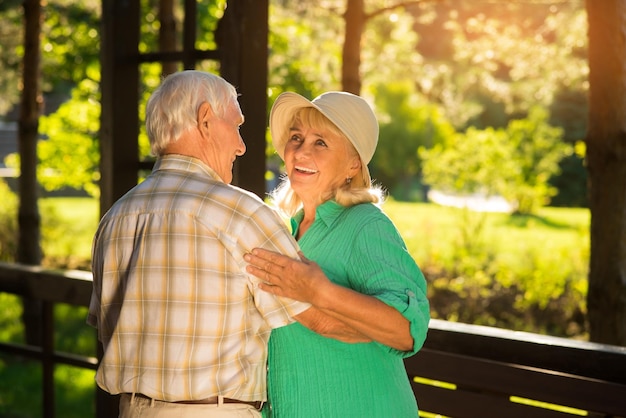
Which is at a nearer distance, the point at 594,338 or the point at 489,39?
the point at 594,338

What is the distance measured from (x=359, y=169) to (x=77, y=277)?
188 cm

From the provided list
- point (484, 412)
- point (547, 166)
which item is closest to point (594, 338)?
point (484, 412)

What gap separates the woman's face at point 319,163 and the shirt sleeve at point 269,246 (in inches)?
18.4

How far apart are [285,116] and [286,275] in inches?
28.4

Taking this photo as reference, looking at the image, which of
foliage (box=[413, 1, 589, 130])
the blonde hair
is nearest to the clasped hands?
the blonde hair

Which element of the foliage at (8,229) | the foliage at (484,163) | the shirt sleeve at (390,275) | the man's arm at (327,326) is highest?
the shirt sleeve at (390,275)

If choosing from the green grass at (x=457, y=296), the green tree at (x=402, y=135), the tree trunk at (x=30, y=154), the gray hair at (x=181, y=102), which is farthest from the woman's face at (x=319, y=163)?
the green tree at (x=402, y=135)

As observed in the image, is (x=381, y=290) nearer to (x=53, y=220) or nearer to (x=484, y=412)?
(x=484, y=412)

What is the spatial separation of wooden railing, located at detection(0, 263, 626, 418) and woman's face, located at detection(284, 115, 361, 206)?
3.02 ft

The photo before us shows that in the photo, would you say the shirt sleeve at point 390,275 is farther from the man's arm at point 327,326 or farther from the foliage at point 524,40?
the foliage at point 524,40

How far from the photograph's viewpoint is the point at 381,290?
2.03 metres

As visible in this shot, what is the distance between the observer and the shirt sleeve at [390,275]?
1985 millimetres

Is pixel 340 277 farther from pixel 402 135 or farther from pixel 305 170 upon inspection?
pixel 402 135

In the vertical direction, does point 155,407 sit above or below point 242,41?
below
